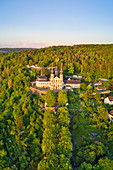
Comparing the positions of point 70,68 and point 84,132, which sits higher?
point 70,68

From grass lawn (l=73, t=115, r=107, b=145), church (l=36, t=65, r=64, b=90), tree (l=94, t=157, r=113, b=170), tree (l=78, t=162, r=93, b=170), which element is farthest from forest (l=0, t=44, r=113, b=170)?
church (l=36, t=65, r=64, b=90)

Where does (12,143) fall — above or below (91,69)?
below

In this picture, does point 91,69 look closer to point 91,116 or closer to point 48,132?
point 91,116

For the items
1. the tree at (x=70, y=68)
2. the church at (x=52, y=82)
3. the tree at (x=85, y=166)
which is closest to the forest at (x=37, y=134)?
the tree at (x=85, y=166)

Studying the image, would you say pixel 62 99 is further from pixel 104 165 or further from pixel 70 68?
pixel 70 68

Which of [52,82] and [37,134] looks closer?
[37,134]

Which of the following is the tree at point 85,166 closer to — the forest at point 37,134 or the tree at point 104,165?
the forest at point 37,134

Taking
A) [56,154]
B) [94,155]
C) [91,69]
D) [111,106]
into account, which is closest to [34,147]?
[56,154]

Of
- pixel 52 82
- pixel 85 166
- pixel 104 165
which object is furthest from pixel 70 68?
pixel 85 166
